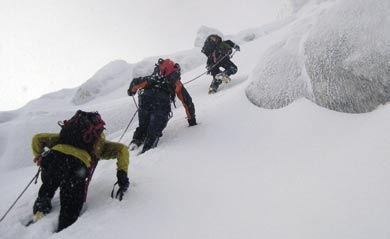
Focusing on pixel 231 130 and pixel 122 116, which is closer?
pixel 231 130

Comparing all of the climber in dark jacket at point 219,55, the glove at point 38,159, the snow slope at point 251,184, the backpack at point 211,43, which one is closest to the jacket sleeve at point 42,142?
the glove at point 38,159

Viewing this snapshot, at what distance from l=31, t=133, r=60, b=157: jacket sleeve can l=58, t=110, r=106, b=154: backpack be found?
9.1 inches

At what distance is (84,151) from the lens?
4.79m

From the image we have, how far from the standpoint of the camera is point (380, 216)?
3.01 m

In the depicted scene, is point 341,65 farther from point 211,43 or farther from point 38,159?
point 211,43

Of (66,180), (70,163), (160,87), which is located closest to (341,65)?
(160,87)

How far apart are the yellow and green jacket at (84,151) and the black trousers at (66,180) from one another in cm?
7

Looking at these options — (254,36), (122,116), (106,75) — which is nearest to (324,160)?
(122,116)

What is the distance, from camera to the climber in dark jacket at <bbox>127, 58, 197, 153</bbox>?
696 centimetres

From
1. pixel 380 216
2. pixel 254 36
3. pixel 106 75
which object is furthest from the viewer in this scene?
pixel 254 36

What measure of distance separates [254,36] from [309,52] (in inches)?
1111

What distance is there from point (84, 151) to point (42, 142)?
74cm

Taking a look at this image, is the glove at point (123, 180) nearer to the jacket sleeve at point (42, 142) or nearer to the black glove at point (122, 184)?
the black glove at point (122, 184)

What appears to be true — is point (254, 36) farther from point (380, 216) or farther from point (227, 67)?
point (380, 216)
